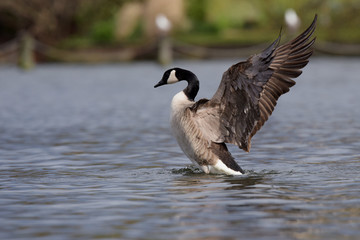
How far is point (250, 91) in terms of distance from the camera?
9.34m

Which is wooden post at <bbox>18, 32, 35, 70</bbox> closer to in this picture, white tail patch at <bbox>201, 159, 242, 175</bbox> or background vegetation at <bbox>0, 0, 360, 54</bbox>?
background vegetation at <bbox>0, 0, 360, 54</bbox>

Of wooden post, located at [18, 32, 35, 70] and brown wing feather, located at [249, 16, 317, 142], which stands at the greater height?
wooden post, located at [18, 32, 35, 70]

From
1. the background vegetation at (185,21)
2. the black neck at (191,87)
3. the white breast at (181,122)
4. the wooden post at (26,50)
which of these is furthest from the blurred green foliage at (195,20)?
the white breast at (181,122)

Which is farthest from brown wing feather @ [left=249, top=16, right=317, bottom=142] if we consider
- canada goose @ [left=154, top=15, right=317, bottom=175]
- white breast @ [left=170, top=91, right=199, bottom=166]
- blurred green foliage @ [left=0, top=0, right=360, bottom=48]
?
blurred green foliage @ [left=0, top=0, right=360, bottom=48]

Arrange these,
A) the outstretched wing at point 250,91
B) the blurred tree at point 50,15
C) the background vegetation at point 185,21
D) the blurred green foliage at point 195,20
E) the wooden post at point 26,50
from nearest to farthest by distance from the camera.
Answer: the outstretched wing at point 250,91, the wooden post at point 26,50, the background vegetation at point 185,21, the blurred green foliage at point 195,20, the blurred tree at point 50,15

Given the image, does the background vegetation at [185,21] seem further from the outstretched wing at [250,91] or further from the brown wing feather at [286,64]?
the brown wing feather at [286,64]

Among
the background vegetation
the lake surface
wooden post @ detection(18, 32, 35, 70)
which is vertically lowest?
the lake surface

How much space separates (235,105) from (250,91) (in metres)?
0.30

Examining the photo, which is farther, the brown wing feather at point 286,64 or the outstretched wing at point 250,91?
the brown wing feather at point 286,64

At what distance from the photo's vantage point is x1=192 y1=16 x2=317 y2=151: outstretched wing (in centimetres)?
924

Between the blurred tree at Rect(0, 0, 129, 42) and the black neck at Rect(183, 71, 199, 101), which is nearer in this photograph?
the black neck at Rect(183, 71, 199, 101)

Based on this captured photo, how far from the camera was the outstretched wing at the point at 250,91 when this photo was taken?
9242 mm

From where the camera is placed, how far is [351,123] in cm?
1566

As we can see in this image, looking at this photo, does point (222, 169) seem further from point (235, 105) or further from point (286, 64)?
point (286, 64)
